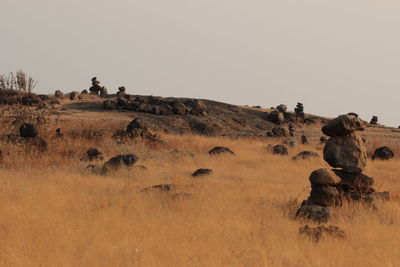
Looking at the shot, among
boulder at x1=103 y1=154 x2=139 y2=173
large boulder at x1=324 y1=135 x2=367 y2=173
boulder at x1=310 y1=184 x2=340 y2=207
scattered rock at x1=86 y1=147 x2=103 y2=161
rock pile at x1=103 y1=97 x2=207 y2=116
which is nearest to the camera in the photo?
boulder at x1=310 y1=184 x2=340 y2=207

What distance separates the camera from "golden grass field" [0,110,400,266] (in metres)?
4.82

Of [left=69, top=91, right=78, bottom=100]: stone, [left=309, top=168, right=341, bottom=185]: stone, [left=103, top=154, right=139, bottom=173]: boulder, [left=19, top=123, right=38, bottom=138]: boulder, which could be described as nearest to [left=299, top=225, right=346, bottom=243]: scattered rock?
[left=309, top=168, right=341, bottom=185]: stone

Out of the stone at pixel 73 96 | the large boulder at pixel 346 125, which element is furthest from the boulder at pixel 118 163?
the stone at pixel 73 96

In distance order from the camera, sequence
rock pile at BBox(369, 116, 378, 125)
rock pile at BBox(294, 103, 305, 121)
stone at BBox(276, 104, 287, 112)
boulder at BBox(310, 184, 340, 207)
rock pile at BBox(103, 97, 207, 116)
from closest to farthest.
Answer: boulder at BBox(310, 184, 340, 207)
rock pile at BBox(103, 97, 207, 116)
stone at BBox(276, 104, 287, 112)
rock pile at BBox(294, 103, 305, 121)
rock pile at BBox(369, 116, 378, 125)

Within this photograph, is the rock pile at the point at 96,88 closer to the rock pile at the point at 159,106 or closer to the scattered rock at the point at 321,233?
the rock pile at the point at 159,106

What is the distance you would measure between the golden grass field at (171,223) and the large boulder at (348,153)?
1155 millimetres

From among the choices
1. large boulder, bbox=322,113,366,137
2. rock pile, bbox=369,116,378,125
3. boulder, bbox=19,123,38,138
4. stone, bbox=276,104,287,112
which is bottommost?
boulder, bbox=19,123,38,138

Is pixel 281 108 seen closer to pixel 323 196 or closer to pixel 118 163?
pixel 118 163

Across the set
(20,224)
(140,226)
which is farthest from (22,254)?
(140,226)

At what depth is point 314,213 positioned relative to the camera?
7.48m

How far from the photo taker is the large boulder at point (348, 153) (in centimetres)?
925

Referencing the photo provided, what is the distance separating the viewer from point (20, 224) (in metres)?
5.98

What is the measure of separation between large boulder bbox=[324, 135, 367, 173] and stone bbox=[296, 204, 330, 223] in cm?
199

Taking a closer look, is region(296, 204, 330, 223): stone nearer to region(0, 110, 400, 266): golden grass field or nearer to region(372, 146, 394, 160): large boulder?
region(0, 110, 400, 266): golden grass field
